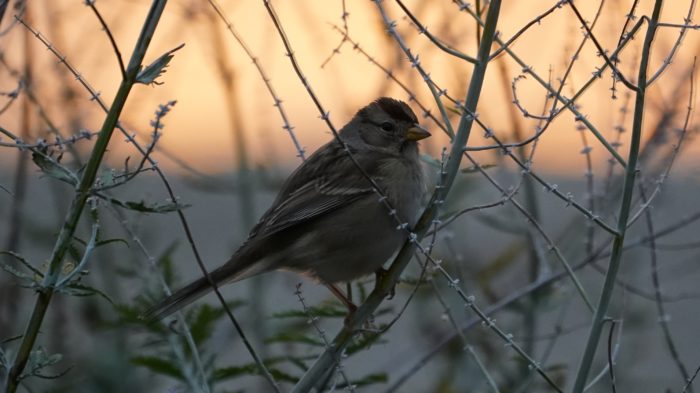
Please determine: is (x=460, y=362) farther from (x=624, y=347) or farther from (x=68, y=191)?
(x=68, y=191)

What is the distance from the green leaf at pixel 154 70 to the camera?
8.86 ft

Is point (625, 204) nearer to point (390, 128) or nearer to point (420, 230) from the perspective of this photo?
point (420, 230)

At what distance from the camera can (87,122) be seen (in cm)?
607

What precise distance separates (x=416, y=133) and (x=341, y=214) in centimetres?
55

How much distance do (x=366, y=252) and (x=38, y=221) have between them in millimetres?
2046

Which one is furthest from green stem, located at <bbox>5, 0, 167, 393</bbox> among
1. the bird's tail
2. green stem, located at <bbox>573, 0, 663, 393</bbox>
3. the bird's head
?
the bird's head

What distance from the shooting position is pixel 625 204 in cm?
316

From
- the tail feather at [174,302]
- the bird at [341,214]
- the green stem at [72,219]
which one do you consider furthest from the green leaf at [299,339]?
the green stem at [72,219]

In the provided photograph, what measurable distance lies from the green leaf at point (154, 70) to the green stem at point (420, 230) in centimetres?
92

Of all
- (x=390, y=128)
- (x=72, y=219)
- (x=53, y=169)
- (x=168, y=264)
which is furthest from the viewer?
(x=390, y=128)

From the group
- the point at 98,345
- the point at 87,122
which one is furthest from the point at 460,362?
the point at 87,122

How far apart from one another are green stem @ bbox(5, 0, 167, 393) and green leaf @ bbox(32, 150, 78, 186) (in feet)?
0.25

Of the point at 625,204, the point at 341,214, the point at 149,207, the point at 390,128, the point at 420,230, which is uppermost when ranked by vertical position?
the point at 390,128

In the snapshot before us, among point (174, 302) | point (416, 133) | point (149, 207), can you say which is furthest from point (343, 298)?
→ point (149, 207)
